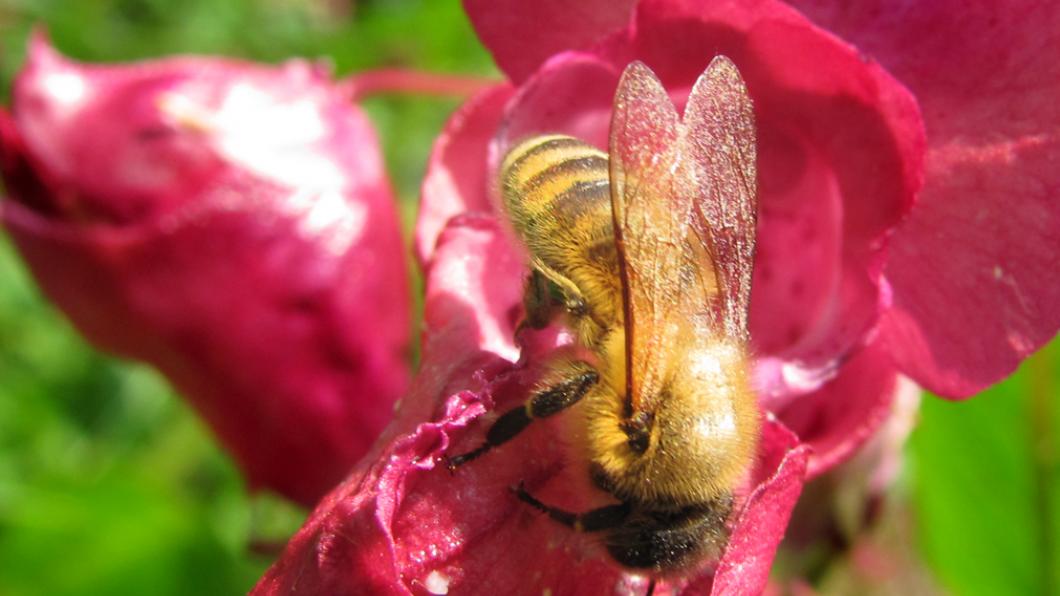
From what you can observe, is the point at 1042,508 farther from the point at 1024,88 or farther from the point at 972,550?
the point at 1024,88

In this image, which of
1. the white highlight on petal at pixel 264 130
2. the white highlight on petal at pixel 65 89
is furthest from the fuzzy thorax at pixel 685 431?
the white highlight on petal at pixel 65 89

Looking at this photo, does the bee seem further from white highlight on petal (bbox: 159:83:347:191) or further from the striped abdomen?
white highlight on petal (bbox: 159:83:347:191)

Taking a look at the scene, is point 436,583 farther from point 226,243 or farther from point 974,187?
point 226,243

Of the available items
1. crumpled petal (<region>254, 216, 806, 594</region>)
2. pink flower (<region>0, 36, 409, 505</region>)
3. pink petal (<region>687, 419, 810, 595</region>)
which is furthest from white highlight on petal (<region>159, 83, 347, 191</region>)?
pink petal (<region>687, 419, 810, 595</region>)

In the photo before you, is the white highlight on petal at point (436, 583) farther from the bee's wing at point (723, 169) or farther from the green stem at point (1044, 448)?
the green stem at point (1044, 448)

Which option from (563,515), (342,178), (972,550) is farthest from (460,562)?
(972,550)
